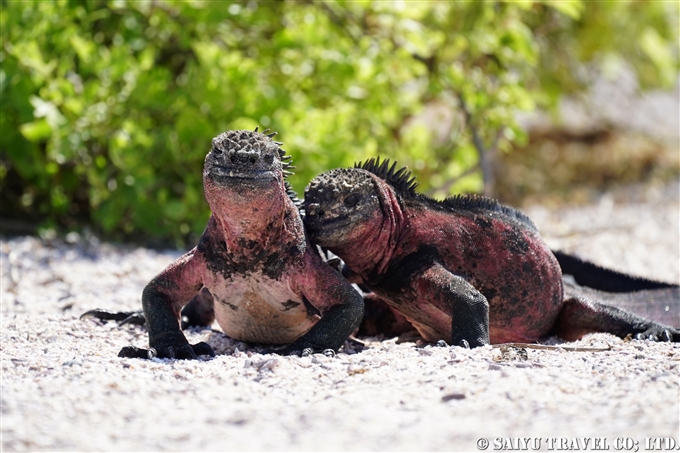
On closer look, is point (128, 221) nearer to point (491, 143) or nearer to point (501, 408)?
point (491, 143)

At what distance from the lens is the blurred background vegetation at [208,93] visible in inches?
282

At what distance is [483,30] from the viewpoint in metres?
8.39

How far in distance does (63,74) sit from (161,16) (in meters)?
1.04

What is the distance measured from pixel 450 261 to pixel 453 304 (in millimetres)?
353

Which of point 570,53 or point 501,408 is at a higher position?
point 570,53

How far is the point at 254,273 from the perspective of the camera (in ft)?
12.4

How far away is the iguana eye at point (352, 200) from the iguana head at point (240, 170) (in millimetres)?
448

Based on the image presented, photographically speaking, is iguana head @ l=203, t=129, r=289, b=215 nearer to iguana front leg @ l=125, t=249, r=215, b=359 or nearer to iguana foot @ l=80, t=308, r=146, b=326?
iguana front leg @ l=125, t=249, r=215, b=359

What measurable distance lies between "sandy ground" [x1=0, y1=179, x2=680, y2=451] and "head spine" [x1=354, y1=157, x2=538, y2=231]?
2.31 feet

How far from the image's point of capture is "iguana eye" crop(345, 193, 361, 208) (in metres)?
3.86

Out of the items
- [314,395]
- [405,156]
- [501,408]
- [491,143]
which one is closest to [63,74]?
[405,156]
